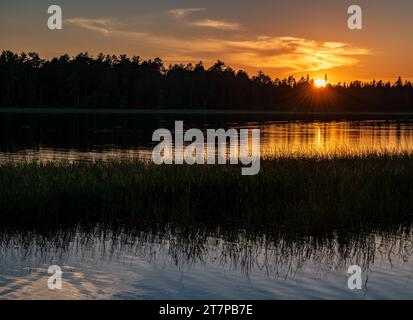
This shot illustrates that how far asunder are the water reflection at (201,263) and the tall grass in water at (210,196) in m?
1.15

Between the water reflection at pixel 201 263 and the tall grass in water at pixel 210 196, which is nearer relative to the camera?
the water reflection at pixel 201 263

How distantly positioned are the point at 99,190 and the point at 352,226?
28.9 ft

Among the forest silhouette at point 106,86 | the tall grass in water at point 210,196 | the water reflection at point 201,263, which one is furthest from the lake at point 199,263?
the forest silhouette at point 106,86

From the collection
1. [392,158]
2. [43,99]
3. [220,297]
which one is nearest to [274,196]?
[220,297]

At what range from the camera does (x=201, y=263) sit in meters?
13.7

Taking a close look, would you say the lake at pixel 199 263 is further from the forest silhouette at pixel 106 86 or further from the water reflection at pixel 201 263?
the forest silhouette at pixel 106 86

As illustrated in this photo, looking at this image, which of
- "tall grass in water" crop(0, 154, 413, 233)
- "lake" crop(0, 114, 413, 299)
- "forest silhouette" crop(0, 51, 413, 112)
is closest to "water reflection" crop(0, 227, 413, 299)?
"lake" crop(0, 114, 413, 299)

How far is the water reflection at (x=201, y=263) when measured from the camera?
11.6m

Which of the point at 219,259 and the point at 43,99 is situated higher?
the point at 43,99

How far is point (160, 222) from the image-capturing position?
1731 cm

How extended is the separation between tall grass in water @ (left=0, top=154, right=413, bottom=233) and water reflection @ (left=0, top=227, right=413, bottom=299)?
45.3 inches

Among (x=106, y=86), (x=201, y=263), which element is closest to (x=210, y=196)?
(x=201, y=263)
